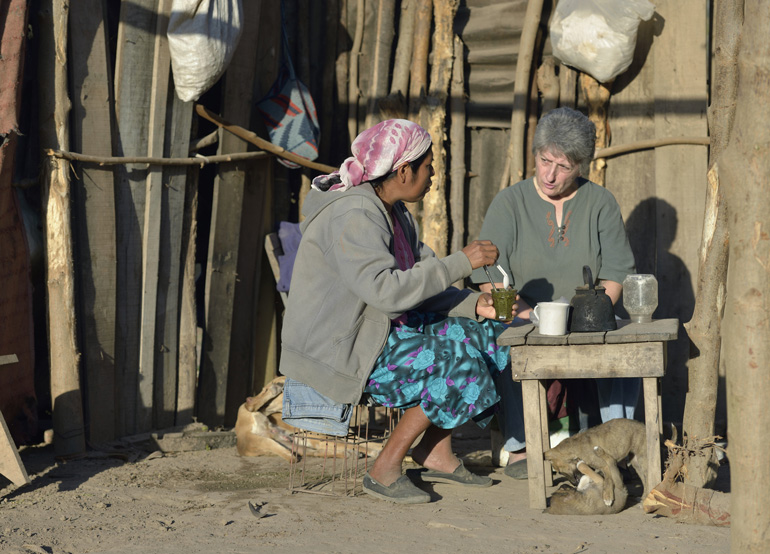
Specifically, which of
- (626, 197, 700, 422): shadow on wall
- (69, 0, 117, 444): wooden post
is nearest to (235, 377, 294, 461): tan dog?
(69, 0, 117, 444): wooden post

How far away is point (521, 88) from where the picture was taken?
5602 mm

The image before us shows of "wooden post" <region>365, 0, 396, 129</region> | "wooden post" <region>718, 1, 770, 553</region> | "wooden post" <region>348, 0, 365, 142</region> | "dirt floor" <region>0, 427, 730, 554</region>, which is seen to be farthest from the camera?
"wooden post" <region>348, 0, 365, 142</region>

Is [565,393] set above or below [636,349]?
below

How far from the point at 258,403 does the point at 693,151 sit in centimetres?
296

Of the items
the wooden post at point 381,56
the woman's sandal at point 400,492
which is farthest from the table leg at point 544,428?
the wooden post at point 381,56

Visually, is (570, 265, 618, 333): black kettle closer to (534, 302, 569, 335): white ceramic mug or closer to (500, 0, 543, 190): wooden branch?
(534, 302, 569, 335): white ceramic mug

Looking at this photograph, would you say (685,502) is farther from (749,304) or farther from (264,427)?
(264,427)

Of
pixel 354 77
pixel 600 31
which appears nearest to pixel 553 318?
pixel 600 31

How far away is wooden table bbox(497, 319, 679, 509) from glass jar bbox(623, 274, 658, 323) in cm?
19

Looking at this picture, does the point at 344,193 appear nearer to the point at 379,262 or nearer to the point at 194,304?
the point at 379,262

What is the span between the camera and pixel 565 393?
4.59 meters

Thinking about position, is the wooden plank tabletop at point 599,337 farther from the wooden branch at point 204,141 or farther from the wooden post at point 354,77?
the wooden post at point 354,77

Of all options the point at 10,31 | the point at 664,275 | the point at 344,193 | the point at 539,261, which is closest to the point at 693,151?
the point at 664,275

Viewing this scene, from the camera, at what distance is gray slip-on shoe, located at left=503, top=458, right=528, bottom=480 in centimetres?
437
